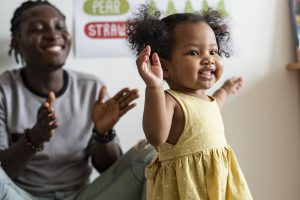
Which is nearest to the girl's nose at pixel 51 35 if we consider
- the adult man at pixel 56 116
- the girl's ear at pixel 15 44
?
the adult man at pixel 56 116

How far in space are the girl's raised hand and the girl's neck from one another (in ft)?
2.08

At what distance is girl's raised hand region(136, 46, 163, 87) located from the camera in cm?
74

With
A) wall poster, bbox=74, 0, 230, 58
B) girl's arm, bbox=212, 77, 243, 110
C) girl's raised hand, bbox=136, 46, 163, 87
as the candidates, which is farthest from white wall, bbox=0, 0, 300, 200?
girl's raised hand, bbox=136, 46, 163, 87

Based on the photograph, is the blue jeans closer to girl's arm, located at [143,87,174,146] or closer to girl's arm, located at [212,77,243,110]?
girl's arm, located at [212,77,243,110]

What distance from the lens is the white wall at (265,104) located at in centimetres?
150

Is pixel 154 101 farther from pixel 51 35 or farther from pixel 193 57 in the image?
pixel 51 35

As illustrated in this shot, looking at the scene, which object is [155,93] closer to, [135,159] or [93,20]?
[135,159]

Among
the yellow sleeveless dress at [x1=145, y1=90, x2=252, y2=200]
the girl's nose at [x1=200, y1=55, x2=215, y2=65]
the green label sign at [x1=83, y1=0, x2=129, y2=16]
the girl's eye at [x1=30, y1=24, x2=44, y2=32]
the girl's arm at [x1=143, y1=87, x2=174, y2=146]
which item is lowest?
the yellow sleeveless dress at [x1=145, y1=90, x2=252, y2=200]

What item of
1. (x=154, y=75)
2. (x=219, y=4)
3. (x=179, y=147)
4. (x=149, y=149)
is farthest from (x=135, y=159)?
(x=219, y=4)

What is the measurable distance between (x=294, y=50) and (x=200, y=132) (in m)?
0.80

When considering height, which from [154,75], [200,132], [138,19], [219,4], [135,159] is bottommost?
[135,159]

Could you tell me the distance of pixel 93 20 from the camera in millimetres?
1457

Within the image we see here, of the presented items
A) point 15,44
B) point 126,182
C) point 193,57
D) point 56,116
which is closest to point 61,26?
point 15,44

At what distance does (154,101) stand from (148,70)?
53mm
